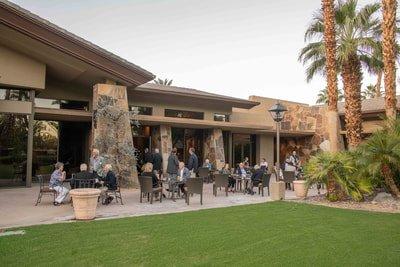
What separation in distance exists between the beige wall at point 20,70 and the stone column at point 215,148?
33.0 feet

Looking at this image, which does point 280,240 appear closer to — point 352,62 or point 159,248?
point 159,248

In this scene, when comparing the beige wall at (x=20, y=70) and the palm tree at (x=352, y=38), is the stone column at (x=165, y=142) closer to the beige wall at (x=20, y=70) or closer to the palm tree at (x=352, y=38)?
the beige wall at (x=20, y=70)

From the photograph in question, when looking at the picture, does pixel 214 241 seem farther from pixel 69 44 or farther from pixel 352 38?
pixel 352 38

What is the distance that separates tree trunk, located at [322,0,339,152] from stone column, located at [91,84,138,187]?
815 cm

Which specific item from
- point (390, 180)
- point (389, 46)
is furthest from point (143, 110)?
point (390, 180)

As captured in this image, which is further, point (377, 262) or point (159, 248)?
point (159, 248)

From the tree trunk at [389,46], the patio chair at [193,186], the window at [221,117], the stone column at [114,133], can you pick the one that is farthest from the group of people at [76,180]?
the window at [221,117]

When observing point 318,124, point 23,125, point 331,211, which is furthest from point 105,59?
point 318,124

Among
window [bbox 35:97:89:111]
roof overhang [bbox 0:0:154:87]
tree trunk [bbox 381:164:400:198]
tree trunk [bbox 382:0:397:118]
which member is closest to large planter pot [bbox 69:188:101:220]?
roof overhang [bbox 0:0:154:87]

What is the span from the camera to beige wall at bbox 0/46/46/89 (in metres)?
14.4

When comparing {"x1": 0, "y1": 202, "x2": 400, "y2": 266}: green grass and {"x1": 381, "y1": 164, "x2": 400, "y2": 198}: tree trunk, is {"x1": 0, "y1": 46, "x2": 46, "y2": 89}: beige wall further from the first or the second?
{"x1": 381, "y1": 164, "x2": 400, "y2": 198}: tree trunk

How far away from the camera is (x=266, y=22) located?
17797 millimetres

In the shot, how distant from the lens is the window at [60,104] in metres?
17.2

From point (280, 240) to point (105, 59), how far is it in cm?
1133
